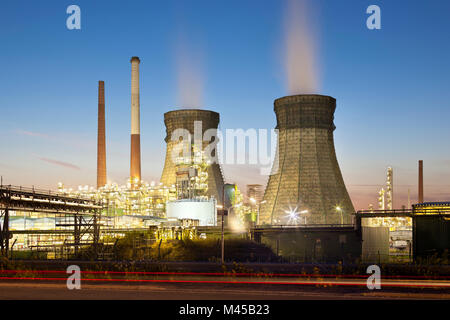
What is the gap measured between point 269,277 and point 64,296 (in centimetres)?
924

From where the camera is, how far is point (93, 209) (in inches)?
2283

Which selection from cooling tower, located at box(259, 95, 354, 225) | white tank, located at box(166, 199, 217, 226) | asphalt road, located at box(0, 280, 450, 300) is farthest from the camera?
cooling tower, located at box(259, 95, 354, 225)

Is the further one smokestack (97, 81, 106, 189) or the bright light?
smokestack (97, 81, 106, 189)

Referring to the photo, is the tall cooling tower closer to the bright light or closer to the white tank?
the bright light

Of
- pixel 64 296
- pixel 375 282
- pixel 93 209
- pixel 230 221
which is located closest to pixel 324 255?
pixel 93 209

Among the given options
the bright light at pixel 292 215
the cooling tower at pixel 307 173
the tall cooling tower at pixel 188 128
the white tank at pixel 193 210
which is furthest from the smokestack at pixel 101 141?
the bright light at pixel 292 215

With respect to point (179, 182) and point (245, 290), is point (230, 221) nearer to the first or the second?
point (179, 182)

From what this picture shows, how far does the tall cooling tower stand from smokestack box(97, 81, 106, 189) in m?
12.2

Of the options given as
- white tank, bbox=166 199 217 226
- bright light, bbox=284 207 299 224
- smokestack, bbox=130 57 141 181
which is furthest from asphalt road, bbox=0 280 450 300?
smokestack, bbox=130 57 141 181

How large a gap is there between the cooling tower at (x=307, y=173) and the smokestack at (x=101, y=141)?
30666mm

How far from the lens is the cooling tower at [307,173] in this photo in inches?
3374

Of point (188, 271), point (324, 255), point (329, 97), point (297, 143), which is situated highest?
point (329, 97)

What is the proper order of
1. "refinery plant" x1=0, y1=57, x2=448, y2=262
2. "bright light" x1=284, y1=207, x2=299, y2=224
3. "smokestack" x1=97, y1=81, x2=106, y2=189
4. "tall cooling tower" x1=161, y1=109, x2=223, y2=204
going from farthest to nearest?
"tall cooling tower" x1=161, y1=109, x2=223, y2=204 → "smokestack" x1=97, y1=81, x2=106, y2=189 → "bright light" x1=284, y1=207, x2=299, y2=224 → "refinery plant" x1=0, y1=57, x2=448, y2=262

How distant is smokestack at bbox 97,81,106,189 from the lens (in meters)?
90.7
